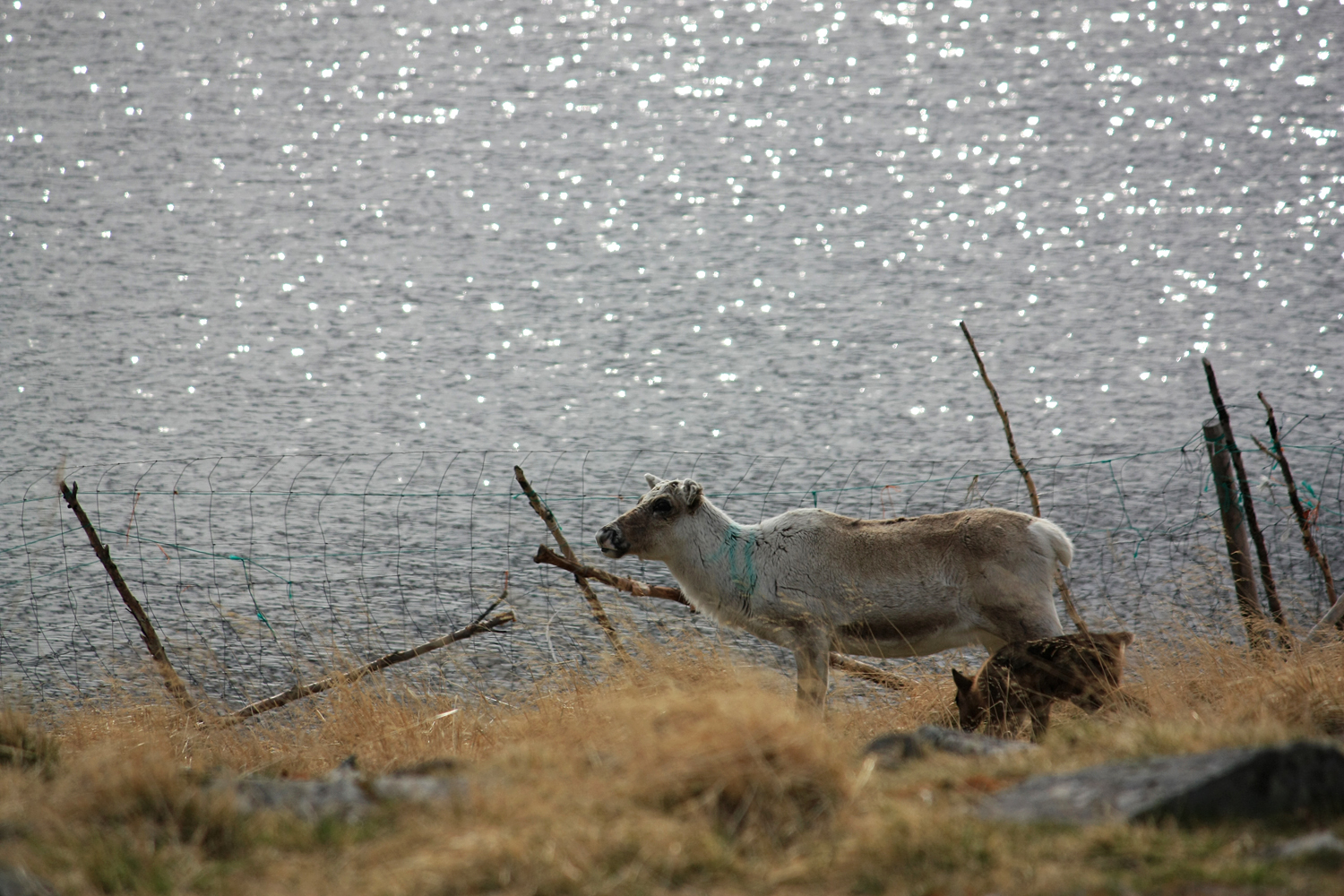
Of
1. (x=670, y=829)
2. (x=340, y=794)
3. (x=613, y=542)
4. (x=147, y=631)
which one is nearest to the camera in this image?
(x=670, y=829)

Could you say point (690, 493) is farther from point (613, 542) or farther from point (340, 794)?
point (340, 794)

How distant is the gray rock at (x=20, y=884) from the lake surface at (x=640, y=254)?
6.99 meters

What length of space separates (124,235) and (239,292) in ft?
13.4

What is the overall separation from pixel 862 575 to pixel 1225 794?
10.1 ft

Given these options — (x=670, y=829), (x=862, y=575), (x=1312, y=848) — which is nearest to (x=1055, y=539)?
(x=862, y=575)

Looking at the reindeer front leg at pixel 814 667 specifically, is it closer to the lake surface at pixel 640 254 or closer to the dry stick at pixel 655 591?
the dry stick at pixel 655 591

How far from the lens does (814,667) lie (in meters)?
6.71

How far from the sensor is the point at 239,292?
23516 mm

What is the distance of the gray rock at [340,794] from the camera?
4.07 metres

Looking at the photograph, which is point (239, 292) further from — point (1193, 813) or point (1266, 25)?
point (1266, 25)

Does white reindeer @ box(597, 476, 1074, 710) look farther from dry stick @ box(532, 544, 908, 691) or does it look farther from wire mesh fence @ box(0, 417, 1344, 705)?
wire mesh fence @ box(0, 417, 1344, 705)

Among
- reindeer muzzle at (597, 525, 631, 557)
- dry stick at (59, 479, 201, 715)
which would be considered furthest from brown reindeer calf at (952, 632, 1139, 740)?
dry stick at (59, 479, 201, 715)

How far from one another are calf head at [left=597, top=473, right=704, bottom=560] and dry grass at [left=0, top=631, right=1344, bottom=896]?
189 cm

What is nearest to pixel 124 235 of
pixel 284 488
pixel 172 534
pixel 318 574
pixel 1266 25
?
pixel 284 488
